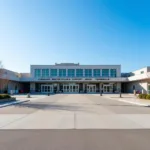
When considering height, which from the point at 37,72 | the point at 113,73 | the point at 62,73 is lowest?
the point at 62,73

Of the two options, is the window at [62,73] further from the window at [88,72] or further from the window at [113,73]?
the window at [113,73]

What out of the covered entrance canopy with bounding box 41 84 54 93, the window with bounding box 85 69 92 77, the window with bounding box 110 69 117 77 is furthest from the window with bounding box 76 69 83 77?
the window with bounding box 110 69 117 77

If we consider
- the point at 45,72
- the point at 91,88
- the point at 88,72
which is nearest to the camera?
the point at 91,88

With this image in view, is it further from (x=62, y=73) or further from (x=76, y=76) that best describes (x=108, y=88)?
(x=62, y=73)

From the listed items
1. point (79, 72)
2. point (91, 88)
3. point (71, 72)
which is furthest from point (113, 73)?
point (71, 72)

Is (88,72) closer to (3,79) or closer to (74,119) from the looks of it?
(3,79)

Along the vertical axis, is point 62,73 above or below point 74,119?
above

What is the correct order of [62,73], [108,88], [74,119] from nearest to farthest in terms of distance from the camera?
[74,119], [108,88], [62,73]

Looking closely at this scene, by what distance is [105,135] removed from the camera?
289 inches

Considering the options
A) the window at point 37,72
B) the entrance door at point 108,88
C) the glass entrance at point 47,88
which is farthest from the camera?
the window at point 37,72

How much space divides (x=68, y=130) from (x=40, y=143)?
209cm

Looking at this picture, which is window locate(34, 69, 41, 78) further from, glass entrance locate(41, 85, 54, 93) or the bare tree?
→ the bare tree

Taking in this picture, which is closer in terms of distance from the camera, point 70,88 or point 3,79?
point 3,79

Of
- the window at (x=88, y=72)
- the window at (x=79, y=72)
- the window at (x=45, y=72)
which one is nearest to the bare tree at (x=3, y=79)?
the window at (x=45, y=72)
